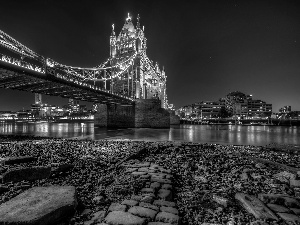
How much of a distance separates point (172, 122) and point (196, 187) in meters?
62.8

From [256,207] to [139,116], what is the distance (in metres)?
40.5

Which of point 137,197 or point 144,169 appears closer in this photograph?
point 137,197

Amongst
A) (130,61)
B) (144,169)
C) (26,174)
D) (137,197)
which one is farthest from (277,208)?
(130,61)

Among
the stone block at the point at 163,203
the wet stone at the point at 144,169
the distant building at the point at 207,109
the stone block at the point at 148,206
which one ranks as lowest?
the stone block at the point at 163,203

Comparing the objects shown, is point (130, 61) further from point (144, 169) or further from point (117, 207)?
point (117, 207)

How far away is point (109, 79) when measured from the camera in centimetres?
4159

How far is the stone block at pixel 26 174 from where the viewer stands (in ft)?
12.8

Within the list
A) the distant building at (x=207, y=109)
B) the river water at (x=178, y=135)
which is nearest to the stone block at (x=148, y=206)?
the river water at (x=178, y=135)

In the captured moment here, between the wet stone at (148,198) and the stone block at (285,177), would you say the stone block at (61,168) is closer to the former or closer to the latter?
the wet stone at (148,198)

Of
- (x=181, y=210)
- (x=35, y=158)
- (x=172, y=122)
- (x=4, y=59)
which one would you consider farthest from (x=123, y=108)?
(x=181, y=210)

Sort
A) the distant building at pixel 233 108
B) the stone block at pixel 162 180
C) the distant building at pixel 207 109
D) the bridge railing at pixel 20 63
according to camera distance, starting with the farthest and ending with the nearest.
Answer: the distant building at pixel 207 109 → the distant building at pixel 233 108 → the bridge railing at pixel 20 63 → the stone block at pixel 162 180

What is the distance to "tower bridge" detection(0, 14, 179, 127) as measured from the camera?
21325mm

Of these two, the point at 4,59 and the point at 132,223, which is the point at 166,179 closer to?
the point at 132,223

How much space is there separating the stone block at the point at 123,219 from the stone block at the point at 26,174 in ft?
7.66
